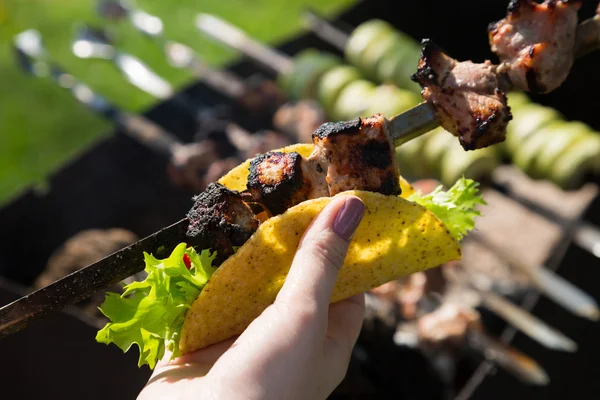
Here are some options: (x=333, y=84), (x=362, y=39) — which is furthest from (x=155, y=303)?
(x=362, y=39)

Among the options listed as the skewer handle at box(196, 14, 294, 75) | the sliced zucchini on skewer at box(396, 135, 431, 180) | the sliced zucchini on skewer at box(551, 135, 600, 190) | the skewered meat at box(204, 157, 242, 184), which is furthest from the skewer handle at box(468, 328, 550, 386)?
the skewer handle at box(196, 14, 294, 75)

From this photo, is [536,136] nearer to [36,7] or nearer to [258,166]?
[258,166]

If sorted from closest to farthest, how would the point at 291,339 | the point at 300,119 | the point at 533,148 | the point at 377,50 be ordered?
1. the point at 291,339
2. the point at 533,148
3. the point at 300,119
4. the point at 377,50

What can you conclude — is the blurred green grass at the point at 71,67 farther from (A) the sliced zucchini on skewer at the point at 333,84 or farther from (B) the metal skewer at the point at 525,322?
(B) the metal skewer at the point at 525,322

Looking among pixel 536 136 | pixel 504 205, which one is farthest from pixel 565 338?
pixel 504 205

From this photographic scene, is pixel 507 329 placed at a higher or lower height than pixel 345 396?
lower

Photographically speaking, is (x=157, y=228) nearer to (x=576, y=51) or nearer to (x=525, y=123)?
(x=525, y=123)

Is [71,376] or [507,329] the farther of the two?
[507,329]
